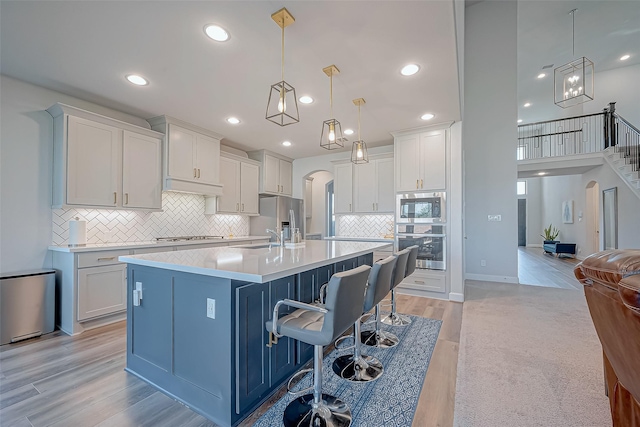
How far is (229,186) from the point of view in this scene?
505 cm

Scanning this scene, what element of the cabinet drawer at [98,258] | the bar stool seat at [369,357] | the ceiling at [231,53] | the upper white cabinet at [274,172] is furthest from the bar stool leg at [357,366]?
the upper white cabinet at [274,172]

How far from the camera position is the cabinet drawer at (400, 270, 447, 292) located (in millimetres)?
4191

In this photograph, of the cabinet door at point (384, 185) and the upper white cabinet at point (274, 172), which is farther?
the upper white cabinet at point (274, 172)

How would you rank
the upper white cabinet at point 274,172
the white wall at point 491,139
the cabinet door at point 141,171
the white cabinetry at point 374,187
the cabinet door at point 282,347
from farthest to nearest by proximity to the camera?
the upper white cabinet at point 274,172 → the white wall at point 491,139 → the white cabinetry at point 374,187 → the cabinet door at point 141,171 → the cabinet door at point 282,347

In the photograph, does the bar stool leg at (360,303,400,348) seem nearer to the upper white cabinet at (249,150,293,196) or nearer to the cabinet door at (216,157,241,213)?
the cabinet door at (216,157,241,213)

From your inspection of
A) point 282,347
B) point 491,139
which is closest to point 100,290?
point 282,347

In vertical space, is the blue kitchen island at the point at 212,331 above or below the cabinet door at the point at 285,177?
below

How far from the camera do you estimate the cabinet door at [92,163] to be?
309cm

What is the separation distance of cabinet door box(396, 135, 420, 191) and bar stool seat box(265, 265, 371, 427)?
10.4 ft

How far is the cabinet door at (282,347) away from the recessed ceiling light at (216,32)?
1.97 m

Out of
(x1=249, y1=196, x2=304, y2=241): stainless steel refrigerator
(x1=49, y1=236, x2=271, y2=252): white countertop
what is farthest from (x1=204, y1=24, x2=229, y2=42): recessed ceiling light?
(x1=249, y1=196, x2=304, y2=241): stainless steel refrigerator

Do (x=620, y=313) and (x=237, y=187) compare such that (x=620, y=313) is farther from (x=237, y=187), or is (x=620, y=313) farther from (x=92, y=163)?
(x=237, y=187)

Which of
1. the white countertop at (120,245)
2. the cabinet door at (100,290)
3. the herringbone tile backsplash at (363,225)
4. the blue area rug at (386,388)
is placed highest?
the herringbone tile backsplash at (363,225)

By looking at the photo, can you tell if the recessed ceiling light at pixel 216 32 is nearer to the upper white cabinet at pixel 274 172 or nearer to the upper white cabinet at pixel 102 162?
the upper white cabinet at pixel 102 162
